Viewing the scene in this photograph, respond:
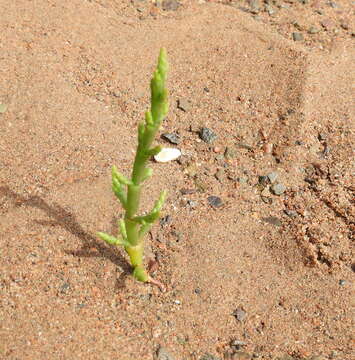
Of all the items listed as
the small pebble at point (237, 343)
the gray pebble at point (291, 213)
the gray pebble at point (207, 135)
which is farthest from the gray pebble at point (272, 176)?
the small pebble at point (237, 343)

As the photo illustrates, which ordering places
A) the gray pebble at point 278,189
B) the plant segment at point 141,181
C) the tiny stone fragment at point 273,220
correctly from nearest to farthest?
the plant segment at point 141,181, the tiny stone fragment at point 273,220, the gray pebble at point 278,189

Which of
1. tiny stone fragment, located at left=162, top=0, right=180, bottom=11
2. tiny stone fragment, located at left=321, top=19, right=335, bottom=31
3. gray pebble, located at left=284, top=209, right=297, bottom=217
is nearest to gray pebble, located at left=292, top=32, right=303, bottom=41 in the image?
tiny stone fragment, located at left=321, top=19, right=335, bottom=31

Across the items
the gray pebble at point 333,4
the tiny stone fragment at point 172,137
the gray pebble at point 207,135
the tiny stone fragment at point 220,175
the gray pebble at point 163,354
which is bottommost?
the gray pebble at point 163,354

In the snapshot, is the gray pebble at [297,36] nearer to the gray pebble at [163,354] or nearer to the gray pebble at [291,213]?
the gray pebble at [291,213]

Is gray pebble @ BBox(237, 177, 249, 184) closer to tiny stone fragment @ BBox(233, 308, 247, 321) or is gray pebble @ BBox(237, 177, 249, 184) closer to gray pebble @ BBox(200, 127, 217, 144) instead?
gray pebble @ BBox(200, 127, 217, 144)

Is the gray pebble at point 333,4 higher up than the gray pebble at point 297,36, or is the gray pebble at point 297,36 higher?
the gray pebble at point 333,4
